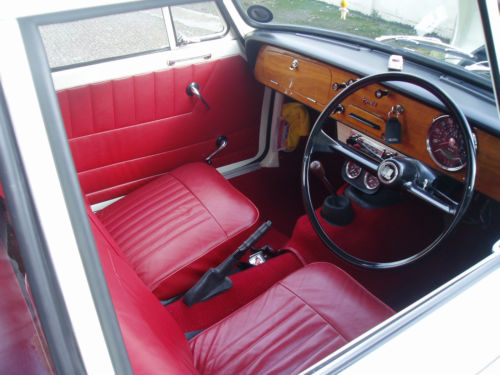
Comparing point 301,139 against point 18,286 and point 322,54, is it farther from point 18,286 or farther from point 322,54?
point 18,286

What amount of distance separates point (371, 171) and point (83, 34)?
130 cm

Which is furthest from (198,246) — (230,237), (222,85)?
(222,85)

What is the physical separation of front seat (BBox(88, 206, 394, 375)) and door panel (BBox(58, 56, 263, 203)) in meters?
0.72

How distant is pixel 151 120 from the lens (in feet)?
6.41

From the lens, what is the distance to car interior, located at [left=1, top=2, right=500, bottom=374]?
120 cm

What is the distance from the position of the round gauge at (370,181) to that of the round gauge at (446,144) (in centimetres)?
22

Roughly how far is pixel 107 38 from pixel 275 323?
138cm

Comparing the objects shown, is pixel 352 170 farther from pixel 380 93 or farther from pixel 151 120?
pixel 151 120

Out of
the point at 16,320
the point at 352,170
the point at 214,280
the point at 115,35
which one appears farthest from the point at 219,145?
the point at 16,320

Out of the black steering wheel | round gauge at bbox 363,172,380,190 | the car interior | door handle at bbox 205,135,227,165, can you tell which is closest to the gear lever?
the car interior

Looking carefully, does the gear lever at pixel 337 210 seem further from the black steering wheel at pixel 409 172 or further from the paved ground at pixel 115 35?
the paved ground at pixel 115 35

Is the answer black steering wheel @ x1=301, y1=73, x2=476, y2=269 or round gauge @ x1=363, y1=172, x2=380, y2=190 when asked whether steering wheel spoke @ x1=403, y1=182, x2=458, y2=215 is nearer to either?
black steering wheel @ x1=301, y1=73, x2=476, y2=269

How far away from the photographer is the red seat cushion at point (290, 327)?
3.73 feet

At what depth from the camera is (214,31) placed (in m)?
2.10
